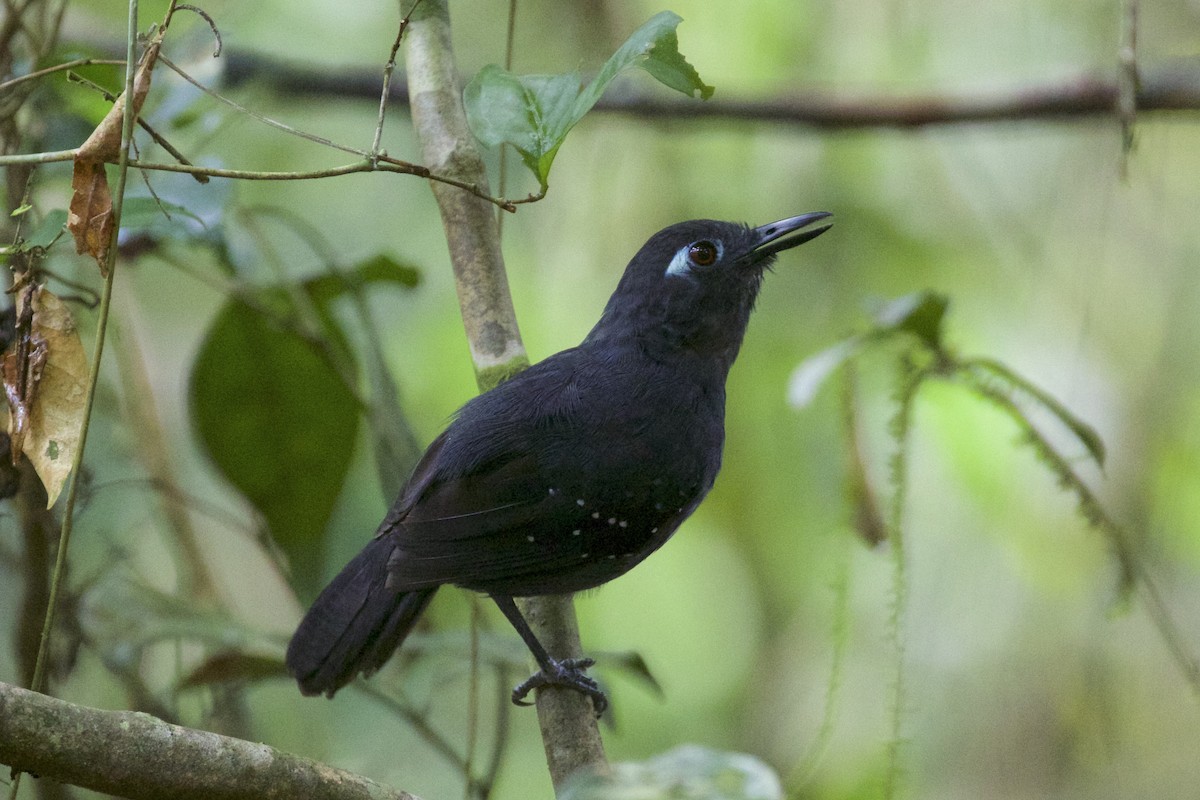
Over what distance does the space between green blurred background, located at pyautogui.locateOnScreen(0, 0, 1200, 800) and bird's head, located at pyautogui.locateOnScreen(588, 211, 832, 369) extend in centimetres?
141

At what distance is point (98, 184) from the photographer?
2.06 m

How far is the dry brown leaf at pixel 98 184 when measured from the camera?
6.64ft

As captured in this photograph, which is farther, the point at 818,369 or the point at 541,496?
the point at 541,496

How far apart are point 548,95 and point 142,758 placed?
1.38m

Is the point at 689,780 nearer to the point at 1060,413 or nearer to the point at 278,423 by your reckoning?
the point at 1060,413

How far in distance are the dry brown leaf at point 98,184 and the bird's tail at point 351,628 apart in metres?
1.19

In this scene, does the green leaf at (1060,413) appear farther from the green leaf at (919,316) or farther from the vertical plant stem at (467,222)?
the vertical plant stem at (467,222)

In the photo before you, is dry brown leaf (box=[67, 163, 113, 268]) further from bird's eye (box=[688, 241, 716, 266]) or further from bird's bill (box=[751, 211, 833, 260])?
bird's bill (box=[751, 211, 833, 260])

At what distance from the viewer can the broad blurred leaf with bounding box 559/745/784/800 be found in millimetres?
1283

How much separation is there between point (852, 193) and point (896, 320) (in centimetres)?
284

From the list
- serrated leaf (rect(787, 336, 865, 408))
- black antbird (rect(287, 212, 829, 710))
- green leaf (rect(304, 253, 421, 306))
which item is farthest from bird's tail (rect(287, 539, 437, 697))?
serrated leaf (rect(787, 336, 865, 408))

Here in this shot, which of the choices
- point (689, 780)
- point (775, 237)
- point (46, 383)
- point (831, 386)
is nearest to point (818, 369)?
point (775, 237)

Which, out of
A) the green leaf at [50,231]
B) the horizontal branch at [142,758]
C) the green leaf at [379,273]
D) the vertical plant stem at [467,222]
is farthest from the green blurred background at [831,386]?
the horizontal branch at [142,758]

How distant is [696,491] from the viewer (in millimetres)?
2971
